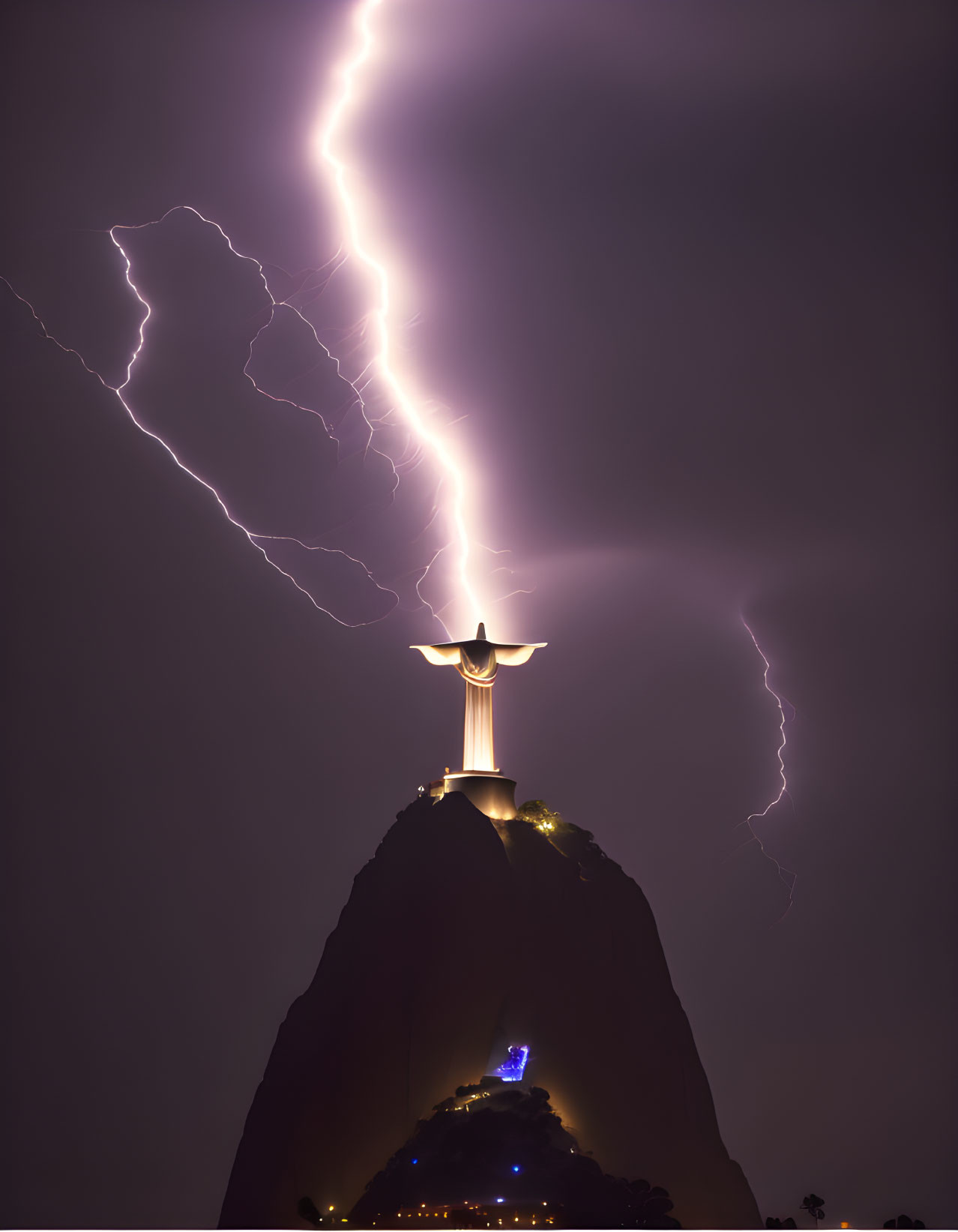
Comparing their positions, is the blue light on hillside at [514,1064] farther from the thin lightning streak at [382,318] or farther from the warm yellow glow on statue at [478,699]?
the thin lightning streak at [382,318]

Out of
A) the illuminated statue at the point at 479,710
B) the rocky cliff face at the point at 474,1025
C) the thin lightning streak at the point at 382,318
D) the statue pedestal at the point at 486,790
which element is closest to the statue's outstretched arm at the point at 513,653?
the illuminated statue at the point at 479,710

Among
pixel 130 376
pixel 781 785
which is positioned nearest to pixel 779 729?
pixel 781 785

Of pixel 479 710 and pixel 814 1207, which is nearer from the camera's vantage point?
pixel 479 710

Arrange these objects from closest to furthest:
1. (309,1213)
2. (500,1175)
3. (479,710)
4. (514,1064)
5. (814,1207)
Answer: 1. (500,1175)
2. (309,1213)
3. (514,1064)
4. (479,710)
5. (814,1207)

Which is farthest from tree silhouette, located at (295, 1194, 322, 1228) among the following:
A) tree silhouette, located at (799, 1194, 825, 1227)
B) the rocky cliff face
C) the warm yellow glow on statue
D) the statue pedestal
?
tree silhouette, located at (799, 1194, 825, 1227)

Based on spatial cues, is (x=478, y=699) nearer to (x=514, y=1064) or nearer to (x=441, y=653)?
(x=441, y=653)

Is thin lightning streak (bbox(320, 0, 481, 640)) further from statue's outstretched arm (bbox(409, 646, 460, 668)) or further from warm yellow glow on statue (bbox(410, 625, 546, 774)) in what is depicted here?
warm yellow glow on statue (bbox(410, 625, 546, 774))

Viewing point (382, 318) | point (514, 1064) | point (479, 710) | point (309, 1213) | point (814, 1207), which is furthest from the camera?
point (382, 318)
